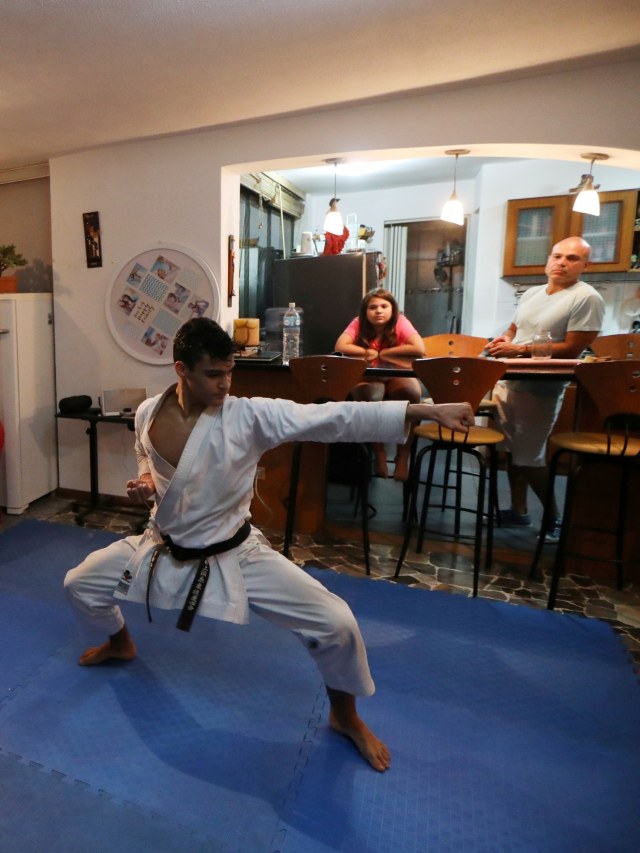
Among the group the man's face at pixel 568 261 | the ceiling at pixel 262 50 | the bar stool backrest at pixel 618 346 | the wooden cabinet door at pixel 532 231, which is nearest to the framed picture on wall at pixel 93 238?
the ceiling at pixel 262 50

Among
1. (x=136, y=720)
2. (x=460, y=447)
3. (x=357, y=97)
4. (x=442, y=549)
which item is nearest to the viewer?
(x=136, y=720)

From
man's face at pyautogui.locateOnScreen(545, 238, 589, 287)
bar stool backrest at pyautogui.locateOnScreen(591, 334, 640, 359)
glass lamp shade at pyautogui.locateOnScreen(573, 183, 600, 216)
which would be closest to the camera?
man's face at pyautogui.locateOnScreen(545, 238, 589, 287)

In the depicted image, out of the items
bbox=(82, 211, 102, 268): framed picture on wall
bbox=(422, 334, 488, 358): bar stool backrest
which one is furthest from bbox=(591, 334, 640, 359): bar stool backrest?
bbox=(82, 211, 102, 268): framed picture on wall

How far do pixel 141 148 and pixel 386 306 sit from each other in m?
1.89

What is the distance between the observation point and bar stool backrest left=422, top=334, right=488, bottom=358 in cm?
371

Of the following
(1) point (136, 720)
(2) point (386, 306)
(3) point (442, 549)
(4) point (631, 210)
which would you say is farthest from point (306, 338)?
(1) point (136, 720)

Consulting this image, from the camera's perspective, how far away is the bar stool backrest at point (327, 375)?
2551mm


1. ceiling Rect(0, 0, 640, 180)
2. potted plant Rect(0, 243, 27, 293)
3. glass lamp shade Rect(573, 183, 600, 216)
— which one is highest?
ceiling Rect(0, 0, 640, 180)

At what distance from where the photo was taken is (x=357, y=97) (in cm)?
277

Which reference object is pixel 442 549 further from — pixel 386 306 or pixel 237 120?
pixel 237 120

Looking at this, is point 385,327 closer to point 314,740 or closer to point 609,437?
point 609,437

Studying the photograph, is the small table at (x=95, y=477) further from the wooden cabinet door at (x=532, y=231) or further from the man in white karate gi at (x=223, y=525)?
the wooden cabinet door at (x=532, y=231)

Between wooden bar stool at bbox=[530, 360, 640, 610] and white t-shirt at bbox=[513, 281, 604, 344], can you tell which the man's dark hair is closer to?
wooden bar stool at bbox=[530, 360, 640, 610]

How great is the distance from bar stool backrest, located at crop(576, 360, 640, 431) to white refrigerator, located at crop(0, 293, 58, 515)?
3.33 meters
